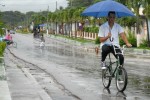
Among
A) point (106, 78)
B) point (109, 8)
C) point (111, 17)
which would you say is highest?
point (109, 8)

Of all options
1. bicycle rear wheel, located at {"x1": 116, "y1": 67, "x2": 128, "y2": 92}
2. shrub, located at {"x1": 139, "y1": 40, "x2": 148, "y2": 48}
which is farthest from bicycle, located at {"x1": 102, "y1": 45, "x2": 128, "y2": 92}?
shrub, located at {"x1": 139, "y1": 40, "x2": 148, "y2": 48}

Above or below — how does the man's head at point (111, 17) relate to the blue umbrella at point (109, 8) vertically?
below

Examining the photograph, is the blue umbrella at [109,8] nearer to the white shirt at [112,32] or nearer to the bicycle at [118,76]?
the white shirt at [112,32]

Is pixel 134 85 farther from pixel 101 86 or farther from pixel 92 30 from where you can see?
pixel 92 30

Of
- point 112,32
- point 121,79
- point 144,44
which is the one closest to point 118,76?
point 121,79

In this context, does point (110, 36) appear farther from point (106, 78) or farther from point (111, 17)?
point (106, 78)

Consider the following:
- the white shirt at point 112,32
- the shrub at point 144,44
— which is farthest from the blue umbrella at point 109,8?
the shrub at point 144,44

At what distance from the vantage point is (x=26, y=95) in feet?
32.2

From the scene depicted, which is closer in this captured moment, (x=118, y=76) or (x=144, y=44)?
(x=118, y=76)

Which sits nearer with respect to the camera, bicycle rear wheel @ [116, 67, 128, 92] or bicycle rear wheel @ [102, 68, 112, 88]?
bicycle rear wheel @ [116, 67, 128, 92]

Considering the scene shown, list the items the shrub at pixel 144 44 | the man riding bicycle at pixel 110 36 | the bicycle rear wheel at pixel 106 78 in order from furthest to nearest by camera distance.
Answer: the shrub at pixel 144 44, the bicycle rear wheel at pixel 106 78, the man riding bicycle at pixel 110 36

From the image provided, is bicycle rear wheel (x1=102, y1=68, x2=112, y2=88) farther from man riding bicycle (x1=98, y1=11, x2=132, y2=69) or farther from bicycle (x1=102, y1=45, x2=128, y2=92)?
man riding bicycle (x1=98, y1=11, x2=132, y2=69)

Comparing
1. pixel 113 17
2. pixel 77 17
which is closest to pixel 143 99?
pixel 113 17

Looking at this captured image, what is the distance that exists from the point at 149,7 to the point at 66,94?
26173 millimetres
